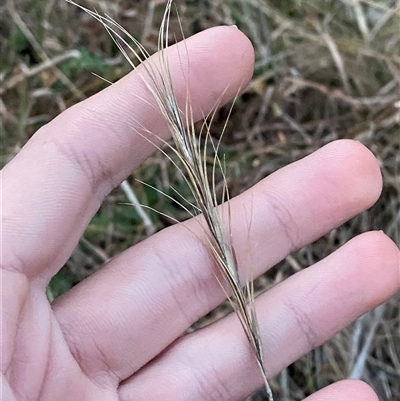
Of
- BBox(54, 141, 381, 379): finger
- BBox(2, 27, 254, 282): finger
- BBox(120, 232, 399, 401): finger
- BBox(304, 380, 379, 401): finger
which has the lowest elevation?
BBox(304, 380, 379, 401): finger

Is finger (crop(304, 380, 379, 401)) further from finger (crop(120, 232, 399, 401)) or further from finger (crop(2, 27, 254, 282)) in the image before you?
finger (crop(2, 27, 254, 282))

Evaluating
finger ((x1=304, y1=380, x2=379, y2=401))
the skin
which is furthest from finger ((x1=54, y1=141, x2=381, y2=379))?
finger ((x1=304, y1=380, x2=379, y2=401))

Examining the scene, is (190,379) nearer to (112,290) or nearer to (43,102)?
A: (112,290)

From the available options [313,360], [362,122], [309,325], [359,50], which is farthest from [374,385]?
[359,50]

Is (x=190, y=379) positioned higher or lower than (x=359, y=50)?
lower

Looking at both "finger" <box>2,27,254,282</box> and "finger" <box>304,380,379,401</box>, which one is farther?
"finger" <box>304,380,379,401</box>

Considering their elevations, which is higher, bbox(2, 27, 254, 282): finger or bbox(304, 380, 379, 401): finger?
bbox(2, 27, 254, 282): finger
